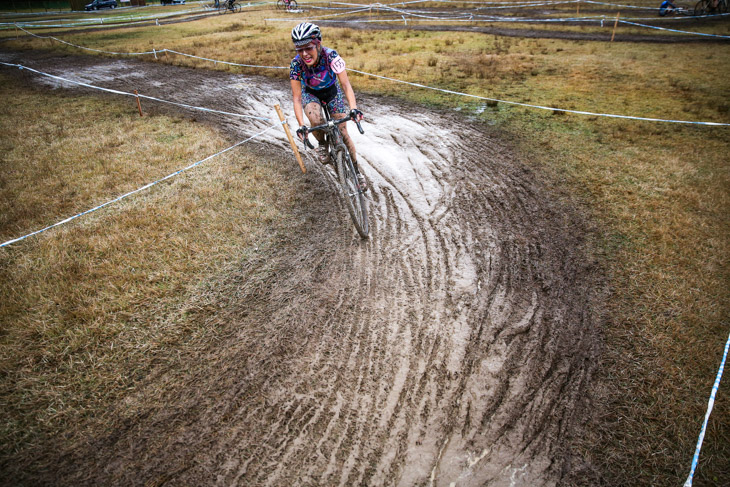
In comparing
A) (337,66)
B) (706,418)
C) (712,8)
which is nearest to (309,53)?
(337,66)

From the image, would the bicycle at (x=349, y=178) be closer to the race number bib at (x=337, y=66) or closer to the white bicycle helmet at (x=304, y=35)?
the race number bib at (x=337, y=66)

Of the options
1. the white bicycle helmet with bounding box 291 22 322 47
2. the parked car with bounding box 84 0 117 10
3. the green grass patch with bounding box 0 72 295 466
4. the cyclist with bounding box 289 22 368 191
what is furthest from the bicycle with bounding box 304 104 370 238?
the parked car with bounding box 84 0 117 10

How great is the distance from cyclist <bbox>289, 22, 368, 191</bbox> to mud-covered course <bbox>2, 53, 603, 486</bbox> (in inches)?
57.5

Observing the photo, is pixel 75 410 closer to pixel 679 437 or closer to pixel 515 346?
pixel 515 346

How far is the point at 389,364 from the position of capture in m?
3.43

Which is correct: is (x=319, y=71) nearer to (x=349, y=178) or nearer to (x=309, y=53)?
(x=309, y=53)

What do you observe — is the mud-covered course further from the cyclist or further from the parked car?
the parked car

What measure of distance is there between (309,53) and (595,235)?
4.59 metres

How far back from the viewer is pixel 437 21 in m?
24.2

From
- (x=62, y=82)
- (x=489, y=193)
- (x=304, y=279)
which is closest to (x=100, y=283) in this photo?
(x=304, y=279)

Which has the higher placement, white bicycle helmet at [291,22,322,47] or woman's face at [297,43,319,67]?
white bicycle helmet at [291,22,322,47]

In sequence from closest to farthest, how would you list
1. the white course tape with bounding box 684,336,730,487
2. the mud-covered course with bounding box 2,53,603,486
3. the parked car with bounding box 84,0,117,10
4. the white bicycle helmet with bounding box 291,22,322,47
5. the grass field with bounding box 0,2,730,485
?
the white course tape with bounding box 684,336,730,487
the mud-covered course with bounding box 2,53,603,486
the grass field with bounding box 0,2,730,485
the white bicycle helmet with bounding box 291,22,322,47
the parked car with bounding box 84,0,117,10

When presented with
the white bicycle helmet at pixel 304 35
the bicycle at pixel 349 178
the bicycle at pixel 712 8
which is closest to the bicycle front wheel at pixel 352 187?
the bicycle at pixel 349 178

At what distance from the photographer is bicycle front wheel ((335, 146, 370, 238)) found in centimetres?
504
